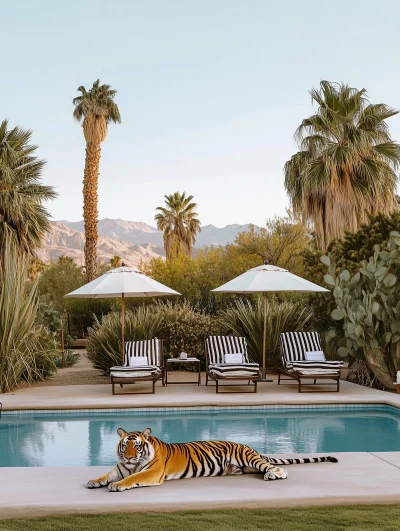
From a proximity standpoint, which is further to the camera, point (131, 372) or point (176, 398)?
point (131, 372)

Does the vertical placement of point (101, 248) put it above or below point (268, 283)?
above

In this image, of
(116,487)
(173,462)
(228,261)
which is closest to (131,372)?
(173,462)

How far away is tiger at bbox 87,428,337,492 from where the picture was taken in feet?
16.8

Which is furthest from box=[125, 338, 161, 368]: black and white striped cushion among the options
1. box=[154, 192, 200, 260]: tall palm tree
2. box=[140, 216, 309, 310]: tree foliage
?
box=[154, 192, 200, 260]: tall palm tree

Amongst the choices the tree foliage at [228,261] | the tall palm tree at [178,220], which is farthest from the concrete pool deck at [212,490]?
the tall palm tree at [178,220]

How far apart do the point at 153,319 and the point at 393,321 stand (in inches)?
215

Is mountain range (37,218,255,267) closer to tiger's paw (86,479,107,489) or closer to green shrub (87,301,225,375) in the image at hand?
green shrub (87,301,225,375)

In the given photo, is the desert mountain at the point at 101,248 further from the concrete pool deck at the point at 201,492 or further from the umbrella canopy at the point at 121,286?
the concrete pool deck at the point at 201,492

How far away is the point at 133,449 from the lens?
199 inches

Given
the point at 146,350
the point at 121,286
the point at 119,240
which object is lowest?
the point at 146,350

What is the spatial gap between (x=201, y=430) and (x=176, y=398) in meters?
1.90

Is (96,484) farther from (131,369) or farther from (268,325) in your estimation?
(268,325)

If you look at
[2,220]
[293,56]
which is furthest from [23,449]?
[293,56]

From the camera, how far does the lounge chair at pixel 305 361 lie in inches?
451
